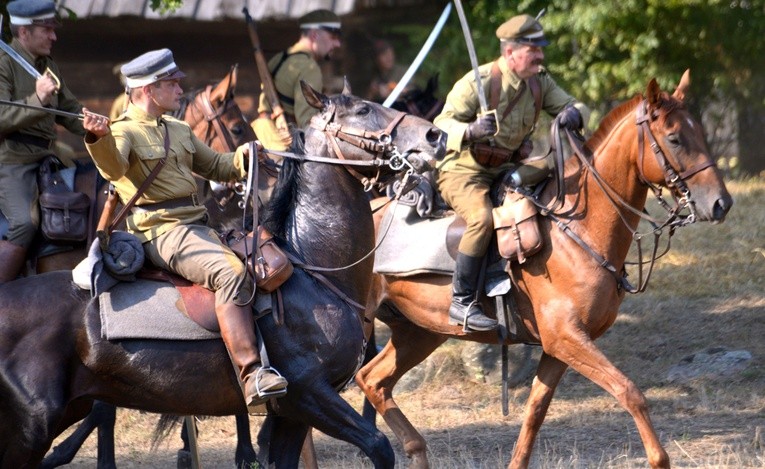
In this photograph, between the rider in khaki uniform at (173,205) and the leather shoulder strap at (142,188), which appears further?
the leather shoulder strap at (142,188)

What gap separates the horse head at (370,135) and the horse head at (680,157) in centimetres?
205

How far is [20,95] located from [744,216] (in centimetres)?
902

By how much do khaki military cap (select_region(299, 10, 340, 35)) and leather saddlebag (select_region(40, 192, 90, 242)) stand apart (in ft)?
12.1

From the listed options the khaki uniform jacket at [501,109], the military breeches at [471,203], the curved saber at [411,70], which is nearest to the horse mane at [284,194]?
the curved saber at [411,70]

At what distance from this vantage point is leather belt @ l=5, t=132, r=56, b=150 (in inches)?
326

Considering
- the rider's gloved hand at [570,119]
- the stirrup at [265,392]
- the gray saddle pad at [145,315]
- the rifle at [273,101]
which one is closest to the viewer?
the stirrup at [265,392]

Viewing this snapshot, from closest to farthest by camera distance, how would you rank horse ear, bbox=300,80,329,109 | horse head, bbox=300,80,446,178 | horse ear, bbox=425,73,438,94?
1. horse head, bbox=300,80,446,178
2. horse ear, bbox=300,80,329,109
3. horse ear, bbox=425,73,438,94

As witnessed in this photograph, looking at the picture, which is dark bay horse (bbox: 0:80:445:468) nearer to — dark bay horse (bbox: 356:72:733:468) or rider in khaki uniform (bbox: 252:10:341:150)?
dark bay horse (bbox: 356:72:733:468)

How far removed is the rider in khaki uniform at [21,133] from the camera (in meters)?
8.08

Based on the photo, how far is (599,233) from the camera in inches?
308

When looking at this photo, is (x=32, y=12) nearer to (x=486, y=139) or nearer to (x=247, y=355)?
A: (x=486, y=139)

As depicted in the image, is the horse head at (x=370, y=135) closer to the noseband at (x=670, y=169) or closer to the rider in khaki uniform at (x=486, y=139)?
the rider in khaki uniform at (x=486, y=139)

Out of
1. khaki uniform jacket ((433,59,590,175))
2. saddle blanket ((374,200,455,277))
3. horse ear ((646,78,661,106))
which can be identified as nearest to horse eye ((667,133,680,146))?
horse ear ((646,78,661,106))

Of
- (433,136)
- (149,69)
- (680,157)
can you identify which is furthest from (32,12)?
(680,157)
